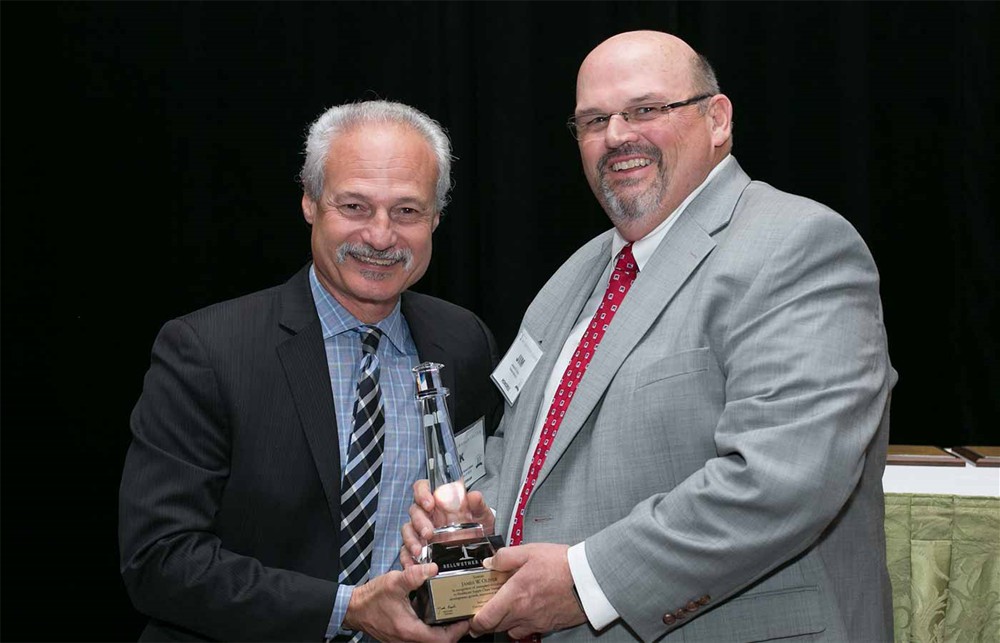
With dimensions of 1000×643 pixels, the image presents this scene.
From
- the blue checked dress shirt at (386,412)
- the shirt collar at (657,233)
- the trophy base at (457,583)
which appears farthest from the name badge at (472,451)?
the shirt collar at (657,233)

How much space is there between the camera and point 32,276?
3.97 metres

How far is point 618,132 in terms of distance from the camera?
6.81ft

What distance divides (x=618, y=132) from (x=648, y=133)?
6 cm

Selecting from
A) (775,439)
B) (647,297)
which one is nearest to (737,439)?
(775,439)

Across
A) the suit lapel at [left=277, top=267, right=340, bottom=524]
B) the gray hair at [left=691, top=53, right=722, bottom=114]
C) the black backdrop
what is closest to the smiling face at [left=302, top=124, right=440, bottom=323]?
the suit lapel at [left=277, top=267, right=340, bottom=524]

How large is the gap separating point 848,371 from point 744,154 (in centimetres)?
208

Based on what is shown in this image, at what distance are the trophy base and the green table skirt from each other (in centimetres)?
113

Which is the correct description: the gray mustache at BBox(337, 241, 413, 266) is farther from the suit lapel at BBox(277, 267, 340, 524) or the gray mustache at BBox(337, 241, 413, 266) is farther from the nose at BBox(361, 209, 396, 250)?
the suit lapel at BBox(277, 267, 340, 524)

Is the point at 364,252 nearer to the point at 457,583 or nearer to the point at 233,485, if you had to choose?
the point at 233,485

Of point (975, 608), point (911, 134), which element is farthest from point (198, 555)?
point (911, 134)

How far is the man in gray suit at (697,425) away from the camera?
1.60 m

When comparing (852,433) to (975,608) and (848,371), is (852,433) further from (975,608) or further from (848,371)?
(975,608)

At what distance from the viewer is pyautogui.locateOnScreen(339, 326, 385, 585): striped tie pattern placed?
2.04m

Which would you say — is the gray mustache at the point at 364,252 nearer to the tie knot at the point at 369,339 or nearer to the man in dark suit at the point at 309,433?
the man in dark suit at the point at 309,433
